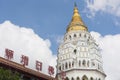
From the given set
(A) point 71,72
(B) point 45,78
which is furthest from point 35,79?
(A) point 71,72

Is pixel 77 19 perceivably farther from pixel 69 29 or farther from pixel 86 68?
pixel 86 68

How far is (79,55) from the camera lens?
86812 millimetres

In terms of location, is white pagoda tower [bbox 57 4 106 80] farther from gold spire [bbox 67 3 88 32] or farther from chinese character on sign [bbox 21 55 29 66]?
chinese character on sign [bbox 21 55 29 66]

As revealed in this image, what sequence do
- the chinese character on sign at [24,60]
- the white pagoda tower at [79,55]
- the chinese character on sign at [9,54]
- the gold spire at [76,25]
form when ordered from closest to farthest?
the chinese character on sign at [9,54] → the chinese character on sign at [24,60] → the white pagoda tower at [79,55] → the gold spire at [76,25]

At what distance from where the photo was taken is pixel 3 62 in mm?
40719

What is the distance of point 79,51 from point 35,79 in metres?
43.0

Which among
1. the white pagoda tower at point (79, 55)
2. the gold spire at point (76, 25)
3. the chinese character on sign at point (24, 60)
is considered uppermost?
the gold spire at point (76, 25)

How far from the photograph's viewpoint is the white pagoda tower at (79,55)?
83.2 metres

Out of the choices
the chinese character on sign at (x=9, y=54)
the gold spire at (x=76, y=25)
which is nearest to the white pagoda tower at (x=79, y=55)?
the gold spire at (x=76, y=25)

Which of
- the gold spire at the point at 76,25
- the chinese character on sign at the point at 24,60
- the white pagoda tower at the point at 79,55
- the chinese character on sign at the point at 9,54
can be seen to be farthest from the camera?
the gold spire at the point at 76,25

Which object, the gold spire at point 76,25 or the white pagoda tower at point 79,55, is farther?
the gold spire at point 76,25

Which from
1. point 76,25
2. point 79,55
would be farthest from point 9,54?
point 76,25

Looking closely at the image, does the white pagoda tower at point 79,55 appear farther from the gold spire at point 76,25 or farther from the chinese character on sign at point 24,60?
the chinese character on sign at point 24,60

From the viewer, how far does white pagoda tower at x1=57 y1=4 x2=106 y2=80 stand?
83188mm
